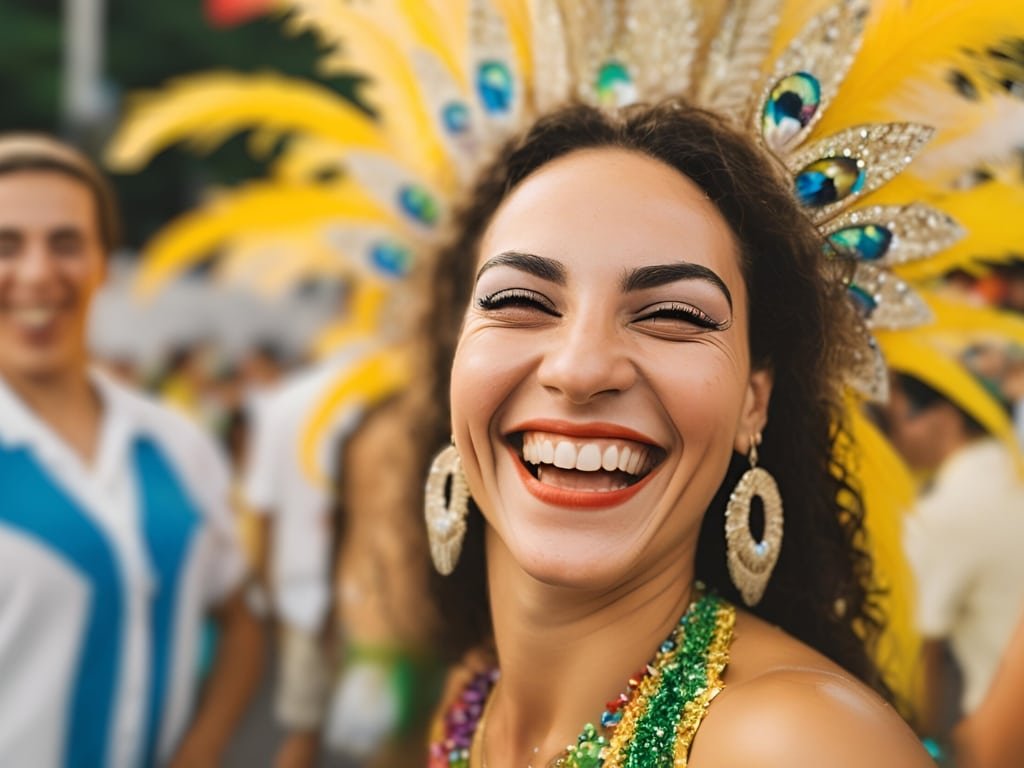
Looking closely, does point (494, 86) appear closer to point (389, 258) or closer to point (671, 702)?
point (389, 258)

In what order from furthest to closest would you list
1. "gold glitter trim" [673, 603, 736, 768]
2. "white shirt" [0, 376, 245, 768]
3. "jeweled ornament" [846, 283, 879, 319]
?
"white shirt" [0, 376, 245, 768]
"jeweled ornament" [846, 283, 879, 319]
"gold glitter trim" [673, 603, 736, 768]

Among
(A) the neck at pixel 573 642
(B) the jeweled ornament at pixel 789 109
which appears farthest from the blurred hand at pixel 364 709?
(B) the jeweled ornament at pixel 789 109

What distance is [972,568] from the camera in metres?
3.59

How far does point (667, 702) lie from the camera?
1.62 meters

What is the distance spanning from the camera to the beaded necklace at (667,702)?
5.13ft

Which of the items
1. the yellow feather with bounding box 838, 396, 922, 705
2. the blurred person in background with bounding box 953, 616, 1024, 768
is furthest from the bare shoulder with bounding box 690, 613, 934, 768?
the yellow feather with bounding box 838, 396, 922, 705

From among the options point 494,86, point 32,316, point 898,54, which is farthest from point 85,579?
point 898,54

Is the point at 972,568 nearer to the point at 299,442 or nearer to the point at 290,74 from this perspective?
the point at 299,442

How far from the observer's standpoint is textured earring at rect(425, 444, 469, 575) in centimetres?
195

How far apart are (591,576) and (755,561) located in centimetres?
31


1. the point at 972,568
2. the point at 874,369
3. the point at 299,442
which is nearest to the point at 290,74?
the point at 299,442

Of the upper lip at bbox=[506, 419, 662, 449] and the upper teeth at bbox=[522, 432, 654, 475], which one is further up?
the upper lip at bbox=[506, 419, 662, 449]

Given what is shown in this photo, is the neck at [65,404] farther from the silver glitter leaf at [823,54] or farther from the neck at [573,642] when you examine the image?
the silver glitter leaf at [823,54]

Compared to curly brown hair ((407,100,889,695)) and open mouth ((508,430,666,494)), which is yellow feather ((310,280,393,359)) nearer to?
curly brown hair ((407,100,889,695))
